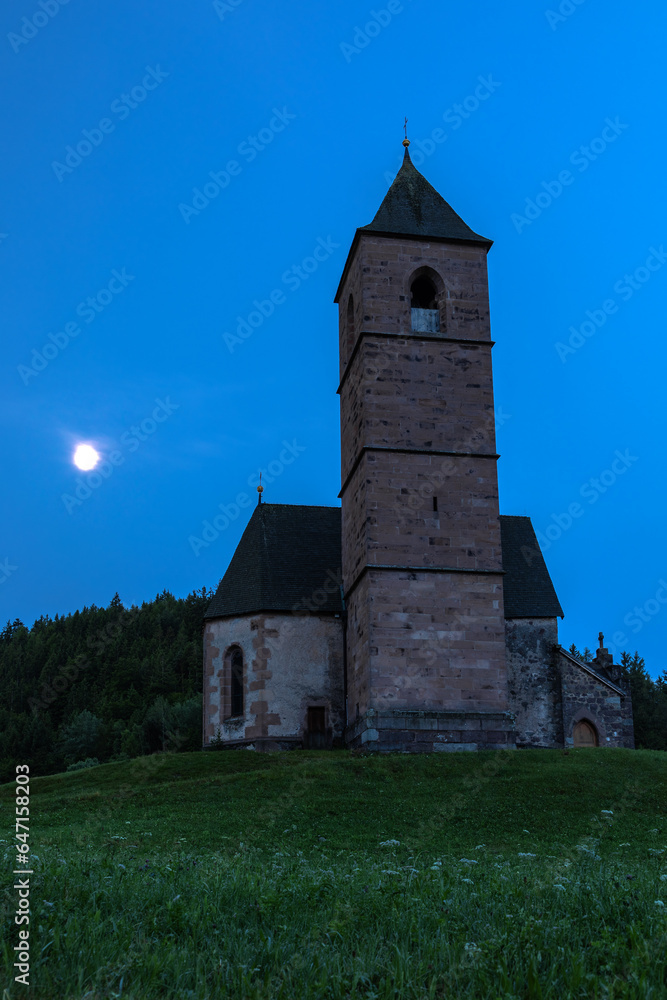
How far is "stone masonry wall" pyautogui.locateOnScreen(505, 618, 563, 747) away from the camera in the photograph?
31.6 meters

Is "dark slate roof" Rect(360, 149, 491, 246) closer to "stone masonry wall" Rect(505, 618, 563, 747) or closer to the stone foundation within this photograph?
"stone masonry wall" Rect(505, 618, 563, 747)

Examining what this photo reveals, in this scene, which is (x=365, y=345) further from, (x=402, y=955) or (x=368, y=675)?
(x=402, y=955)

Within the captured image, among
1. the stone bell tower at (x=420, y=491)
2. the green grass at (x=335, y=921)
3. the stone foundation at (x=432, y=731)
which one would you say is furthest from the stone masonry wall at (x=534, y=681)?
the green grass at (x=335, y=921)

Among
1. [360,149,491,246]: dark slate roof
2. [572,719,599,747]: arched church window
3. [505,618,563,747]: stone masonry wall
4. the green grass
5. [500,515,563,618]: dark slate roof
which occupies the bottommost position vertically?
the green grass

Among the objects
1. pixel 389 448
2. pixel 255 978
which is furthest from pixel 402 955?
pixel 389 448

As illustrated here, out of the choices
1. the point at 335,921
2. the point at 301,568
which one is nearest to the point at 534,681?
the point at 301,568

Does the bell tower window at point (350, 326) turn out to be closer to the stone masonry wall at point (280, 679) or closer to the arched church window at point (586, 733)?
the stone masonry wall at point (280, 679)

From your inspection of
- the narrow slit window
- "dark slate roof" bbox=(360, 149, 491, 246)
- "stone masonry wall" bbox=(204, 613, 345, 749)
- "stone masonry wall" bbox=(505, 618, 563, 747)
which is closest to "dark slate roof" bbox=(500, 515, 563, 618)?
"stone masonry wall" bbox=(505, 618, 563, 747)

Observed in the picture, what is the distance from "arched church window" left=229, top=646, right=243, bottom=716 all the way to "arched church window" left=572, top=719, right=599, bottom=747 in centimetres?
1130

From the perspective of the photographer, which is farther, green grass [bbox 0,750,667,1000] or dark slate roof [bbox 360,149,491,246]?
dark slate roof [bbox 360,149,491,246]

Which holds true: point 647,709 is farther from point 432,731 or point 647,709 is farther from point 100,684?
point 100,684

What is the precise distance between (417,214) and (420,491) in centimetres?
995

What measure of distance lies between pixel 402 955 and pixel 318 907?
1.54 meters

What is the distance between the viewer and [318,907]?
8.09 meters
